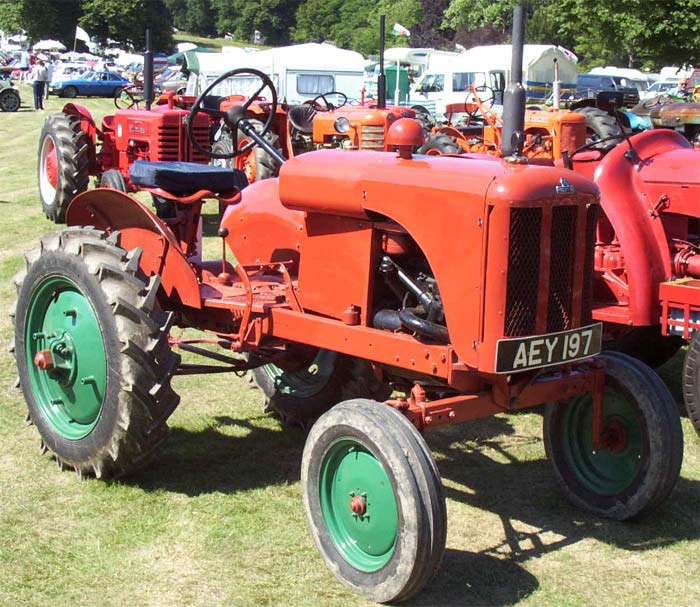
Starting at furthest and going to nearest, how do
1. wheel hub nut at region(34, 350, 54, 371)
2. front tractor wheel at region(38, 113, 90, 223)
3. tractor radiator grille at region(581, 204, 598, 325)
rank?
1. front tractor wheel at region(38, 113, 90, 223)
2. wheel hub nut at region(34, 350, 54, 371)
3. tractor radiator grille at region(581, 204, 598, 325)

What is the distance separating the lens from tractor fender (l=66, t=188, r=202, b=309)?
455 centimetres

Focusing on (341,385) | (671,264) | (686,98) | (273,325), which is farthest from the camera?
(686,98)

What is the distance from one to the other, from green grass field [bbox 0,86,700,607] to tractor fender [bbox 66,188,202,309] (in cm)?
86

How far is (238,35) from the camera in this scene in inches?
3546

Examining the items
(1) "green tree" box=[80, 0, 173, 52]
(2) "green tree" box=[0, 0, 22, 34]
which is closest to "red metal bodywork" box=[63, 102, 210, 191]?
(1) "green tree" box=[80, 0, 173, 52]

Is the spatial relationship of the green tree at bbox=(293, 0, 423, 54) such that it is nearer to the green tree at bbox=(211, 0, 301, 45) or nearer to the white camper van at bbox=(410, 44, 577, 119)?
the green tree at bbox=(211, 0, 301, 45)

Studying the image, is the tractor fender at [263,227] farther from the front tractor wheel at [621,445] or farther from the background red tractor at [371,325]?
the front tractor wheel at [621,445]

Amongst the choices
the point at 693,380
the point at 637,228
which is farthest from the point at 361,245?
the point at 637,228

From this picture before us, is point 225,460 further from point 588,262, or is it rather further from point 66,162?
point 66,162

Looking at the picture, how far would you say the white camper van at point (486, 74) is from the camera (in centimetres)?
2986

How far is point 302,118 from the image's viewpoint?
535 inches

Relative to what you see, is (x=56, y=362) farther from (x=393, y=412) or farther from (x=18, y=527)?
(x=393, y=412)

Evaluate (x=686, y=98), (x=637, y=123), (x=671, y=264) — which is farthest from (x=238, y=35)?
Answer: (x=671, y=264)

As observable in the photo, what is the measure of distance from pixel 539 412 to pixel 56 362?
2.76 m
